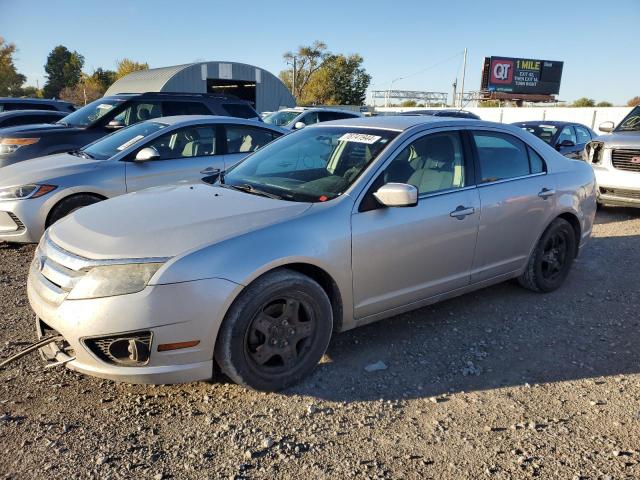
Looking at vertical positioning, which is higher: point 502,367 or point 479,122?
point 479,122

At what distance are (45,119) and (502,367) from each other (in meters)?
11.7

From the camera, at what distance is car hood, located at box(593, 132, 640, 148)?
25.9ft

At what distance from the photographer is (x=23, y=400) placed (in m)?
2.93

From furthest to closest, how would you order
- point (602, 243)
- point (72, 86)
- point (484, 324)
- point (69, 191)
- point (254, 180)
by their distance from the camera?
point (72, 86), point (602, 243), point (69, 191), point (484, 324), point (254, 180)

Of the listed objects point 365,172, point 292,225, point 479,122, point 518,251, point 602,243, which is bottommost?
point 602,243

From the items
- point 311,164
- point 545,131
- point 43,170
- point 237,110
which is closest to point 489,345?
point 311,164

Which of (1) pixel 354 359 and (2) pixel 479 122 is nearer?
(1) pixel 354 359

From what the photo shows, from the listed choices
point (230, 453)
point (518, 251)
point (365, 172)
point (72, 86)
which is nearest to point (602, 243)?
point (518, 251)

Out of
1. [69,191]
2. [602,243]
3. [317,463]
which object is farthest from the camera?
[602,243]

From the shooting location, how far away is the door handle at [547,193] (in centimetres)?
449

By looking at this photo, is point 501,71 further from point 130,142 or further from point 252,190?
point 252,190

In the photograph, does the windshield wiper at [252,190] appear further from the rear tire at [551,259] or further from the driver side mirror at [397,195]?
the rear tire at [551,259]

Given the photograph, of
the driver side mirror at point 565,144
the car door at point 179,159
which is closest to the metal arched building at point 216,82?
the driver side mirror at point 565,144

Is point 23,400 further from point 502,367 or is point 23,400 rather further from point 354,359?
point 502,367
